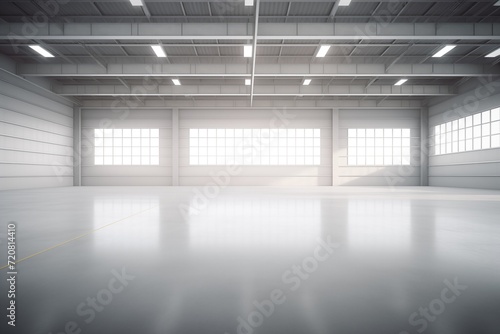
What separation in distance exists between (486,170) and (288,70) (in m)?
17.0

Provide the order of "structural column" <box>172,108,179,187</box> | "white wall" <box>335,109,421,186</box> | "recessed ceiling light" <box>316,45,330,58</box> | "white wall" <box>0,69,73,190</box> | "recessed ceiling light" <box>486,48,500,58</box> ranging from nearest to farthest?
"recessed ceiling light" <box>316,45,330,58</box>
"recessed ceiling light" <box>486,48,500,58</box>
"white wall" <box>0,69,73,190</box>
"structural column" <box>172,108,179,187</box>
"white wall" <box>335,109,421,186</box>

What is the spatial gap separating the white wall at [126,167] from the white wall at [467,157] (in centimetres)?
2662

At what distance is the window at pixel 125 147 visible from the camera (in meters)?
29.2

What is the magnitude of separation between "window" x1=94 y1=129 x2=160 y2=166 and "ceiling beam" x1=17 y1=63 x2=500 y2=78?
9.35 m

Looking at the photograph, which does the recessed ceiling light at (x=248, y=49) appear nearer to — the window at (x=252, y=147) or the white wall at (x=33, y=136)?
the window at (x=252, y=147)

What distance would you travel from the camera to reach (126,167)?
29125mm

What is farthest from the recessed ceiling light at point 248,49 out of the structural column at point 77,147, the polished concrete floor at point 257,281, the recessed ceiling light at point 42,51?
the structural column at point 77,147

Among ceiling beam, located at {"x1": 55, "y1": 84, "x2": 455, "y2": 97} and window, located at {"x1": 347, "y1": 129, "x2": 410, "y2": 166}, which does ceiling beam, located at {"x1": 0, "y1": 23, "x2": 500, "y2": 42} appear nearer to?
ceiling beam, located at {"x1": 55, "y1": 84, "x2": 455, "y2": 97}

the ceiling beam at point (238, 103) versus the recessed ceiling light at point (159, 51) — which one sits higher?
the recessed ceiling light at point (159, 51)

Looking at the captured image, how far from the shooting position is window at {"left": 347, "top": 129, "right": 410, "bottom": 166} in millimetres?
29484

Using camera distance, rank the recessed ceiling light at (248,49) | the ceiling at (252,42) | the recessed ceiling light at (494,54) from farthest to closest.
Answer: the recessed ceiling light at (494,54) → the recessed ceiling light at (248,49) → the ceiling at (252,42)

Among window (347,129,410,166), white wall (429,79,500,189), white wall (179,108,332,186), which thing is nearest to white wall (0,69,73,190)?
white wall (179,108,332,186)

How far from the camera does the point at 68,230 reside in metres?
5.43

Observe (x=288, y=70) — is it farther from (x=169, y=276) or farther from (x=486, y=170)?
(x=169, y=276)
